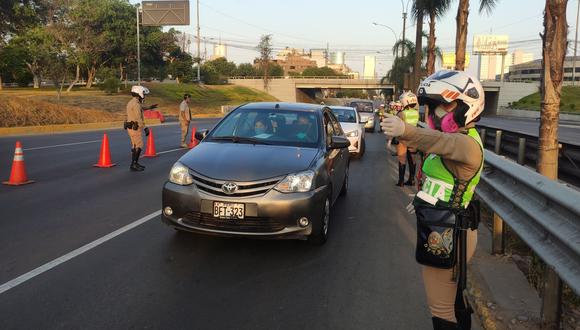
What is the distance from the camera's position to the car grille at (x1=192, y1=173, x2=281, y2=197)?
16.8 feet

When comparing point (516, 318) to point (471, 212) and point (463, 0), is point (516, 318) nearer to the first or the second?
point (471, 212)

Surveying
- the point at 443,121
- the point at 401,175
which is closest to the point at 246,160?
the point at 443,121

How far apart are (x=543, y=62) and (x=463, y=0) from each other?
1312cm

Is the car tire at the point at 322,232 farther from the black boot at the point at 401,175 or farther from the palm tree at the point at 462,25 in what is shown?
the palm tree at the point at 462,25

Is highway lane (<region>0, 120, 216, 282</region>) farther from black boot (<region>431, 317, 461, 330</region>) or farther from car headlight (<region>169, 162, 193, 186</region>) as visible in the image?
black boot (<region>431, 317, 461, 330</region>)

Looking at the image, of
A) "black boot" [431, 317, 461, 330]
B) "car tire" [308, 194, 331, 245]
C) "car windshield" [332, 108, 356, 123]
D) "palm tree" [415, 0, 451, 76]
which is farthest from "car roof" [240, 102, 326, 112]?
"palm tree" [415, 0, 451, 76]

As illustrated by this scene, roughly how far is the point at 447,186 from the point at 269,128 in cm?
404

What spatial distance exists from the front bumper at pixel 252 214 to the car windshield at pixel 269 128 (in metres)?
1.21

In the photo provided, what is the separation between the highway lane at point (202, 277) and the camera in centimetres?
389

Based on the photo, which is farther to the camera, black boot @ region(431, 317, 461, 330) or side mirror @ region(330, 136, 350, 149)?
side mirror @ region(330, 136, 350, 149)

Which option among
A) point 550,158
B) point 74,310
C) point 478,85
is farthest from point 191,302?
point 550,158

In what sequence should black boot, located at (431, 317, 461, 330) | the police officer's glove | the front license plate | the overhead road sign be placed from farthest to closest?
1. the overhead road sign
2. the front license plate
3. black boot, located at (431, 317, 461, 330)
4. the police officer's glove

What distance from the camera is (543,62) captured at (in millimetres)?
5406

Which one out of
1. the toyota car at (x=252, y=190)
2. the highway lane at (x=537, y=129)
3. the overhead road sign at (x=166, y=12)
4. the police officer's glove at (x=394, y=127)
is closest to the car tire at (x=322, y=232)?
the toyota car at (x=252, y=190)
